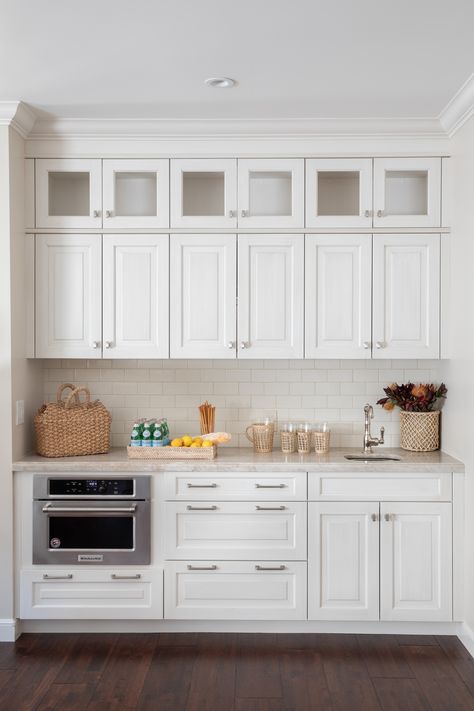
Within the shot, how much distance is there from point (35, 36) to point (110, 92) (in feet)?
2.03

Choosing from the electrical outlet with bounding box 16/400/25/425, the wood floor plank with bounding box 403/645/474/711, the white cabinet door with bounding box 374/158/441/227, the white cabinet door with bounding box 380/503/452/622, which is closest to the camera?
the wood floor plank with bounding box 403/645/474/711

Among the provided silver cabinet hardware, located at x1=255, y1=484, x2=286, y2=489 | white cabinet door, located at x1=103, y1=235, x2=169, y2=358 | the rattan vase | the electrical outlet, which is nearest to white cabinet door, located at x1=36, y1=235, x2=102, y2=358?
white cabinet door, located at x1=103, y1=235, x2=169, y2=358

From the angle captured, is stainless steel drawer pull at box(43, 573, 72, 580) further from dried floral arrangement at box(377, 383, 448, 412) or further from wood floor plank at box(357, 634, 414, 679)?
dried floral arrangement at box(377, 383, 448, 412)

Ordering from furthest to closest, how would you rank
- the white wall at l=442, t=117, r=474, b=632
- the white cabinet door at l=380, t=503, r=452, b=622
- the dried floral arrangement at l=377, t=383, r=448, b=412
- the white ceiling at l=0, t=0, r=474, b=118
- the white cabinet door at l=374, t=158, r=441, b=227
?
the dried floral arrangement at l=377, t=383, r=448, b=412 → the white cabinet door at l=374, t=158, r=441, b=227 → the white cabinet door at l=380, t=503, r=452, b=622 → the white wall at l=442, t=117, r=474, b=632 → the white ceiling at l=0, t=0, r=474, b=118

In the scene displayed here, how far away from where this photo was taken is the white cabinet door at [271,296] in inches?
148

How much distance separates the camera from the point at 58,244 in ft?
12.4

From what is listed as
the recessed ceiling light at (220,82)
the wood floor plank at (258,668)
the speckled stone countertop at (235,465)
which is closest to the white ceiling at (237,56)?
the recessed ceiling light at (220,82)

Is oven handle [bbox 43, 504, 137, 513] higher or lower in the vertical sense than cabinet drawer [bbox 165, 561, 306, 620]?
higher

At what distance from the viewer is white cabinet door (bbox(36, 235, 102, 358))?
3793mm

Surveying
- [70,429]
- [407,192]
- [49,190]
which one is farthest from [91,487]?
[407,192]

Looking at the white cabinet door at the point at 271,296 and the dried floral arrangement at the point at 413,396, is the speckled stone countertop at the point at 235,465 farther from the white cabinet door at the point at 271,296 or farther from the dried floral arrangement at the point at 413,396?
the white cabinet door at the point at 271,296

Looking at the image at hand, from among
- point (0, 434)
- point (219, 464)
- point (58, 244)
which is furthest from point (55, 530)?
point (58, 244)

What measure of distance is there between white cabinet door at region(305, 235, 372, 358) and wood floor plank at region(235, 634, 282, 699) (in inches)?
61.1

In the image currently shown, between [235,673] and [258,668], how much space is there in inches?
4.8
